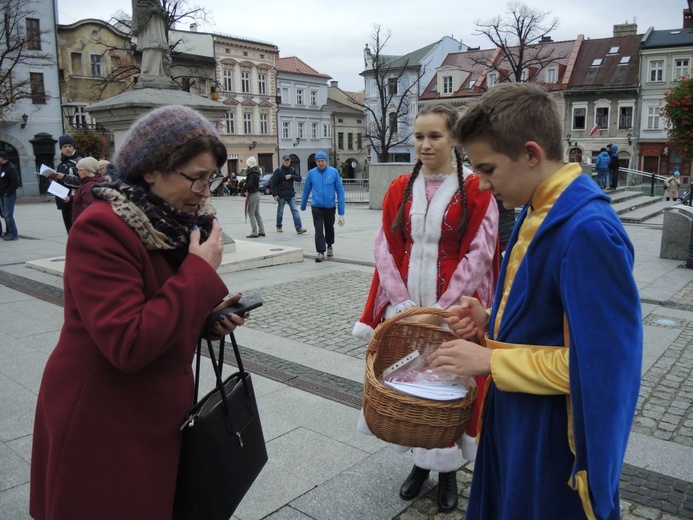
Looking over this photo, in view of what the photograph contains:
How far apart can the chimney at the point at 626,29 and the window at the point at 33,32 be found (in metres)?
43.5

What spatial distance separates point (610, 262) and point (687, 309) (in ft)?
21.8

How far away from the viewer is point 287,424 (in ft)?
13.2

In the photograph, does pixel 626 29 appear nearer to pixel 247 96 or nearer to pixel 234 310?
pixel 247 96

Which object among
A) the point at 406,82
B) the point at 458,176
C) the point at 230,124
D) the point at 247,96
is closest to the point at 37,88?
the point at 230,124

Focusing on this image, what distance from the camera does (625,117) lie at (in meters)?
45.6

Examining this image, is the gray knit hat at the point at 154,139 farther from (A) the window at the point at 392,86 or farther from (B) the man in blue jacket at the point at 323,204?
(A) the window at the point at 392,86

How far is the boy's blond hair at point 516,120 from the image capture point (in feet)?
5.36

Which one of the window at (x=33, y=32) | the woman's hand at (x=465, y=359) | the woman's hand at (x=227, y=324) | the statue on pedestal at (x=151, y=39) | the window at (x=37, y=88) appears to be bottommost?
the woman's hand at (x=465, y=359)

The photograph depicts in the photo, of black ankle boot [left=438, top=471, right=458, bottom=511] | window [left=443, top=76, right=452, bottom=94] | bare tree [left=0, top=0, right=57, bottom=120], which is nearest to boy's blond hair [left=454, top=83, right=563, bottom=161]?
black ankle boot [left=438, top=471, right=458, bottom=511]

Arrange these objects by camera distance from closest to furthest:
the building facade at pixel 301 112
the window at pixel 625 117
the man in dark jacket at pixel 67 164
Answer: the man in dark jacket at pixel 67 164, the window at pixel 625 117, the building facade at pixel 301 112

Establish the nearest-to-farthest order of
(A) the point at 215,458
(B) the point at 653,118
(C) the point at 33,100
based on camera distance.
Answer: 1. (A) the point at 215,458
2. (C) the point at 33,100
3. (B) the point at 653,118

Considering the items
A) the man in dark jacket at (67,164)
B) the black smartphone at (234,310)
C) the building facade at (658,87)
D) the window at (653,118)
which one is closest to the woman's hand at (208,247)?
the black smartphone at (234,310)

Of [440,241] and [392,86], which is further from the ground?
[392,86]

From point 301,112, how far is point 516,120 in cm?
6122
